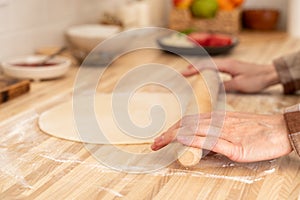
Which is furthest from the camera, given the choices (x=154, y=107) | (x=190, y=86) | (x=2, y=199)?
(x=190, y=86)

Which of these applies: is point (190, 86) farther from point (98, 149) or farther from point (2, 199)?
point (2, 199)

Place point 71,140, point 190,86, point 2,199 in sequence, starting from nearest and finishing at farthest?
point 2,199 < point 71,140 < point 190,86

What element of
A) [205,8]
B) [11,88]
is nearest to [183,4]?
[205,8]

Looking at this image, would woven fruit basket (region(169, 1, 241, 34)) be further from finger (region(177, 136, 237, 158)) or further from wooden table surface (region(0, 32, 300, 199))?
finger (region(177, 136, 237, 158))

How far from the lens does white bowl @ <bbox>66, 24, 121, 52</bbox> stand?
1.67 metres

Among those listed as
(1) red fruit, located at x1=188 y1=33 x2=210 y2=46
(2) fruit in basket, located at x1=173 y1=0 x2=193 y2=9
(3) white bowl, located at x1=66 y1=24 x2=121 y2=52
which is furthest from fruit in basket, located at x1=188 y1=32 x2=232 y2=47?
(2) fruit in basket, located at x1=173 y1=0 x2=193 y2=9

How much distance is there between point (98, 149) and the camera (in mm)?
975

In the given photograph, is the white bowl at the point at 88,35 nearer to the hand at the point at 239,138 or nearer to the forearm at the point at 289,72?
the forearm at the point at 289,72

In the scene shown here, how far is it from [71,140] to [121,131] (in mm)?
95

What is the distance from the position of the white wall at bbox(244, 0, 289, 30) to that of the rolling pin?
122 cm

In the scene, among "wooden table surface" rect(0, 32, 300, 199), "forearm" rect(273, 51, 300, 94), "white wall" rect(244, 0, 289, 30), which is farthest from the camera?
"white wall" rect(244, 0, 289, 30)

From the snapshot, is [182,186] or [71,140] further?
[71,140]

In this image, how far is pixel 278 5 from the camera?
249 cm

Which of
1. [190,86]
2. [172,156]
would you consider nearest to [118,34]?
[190,86]
